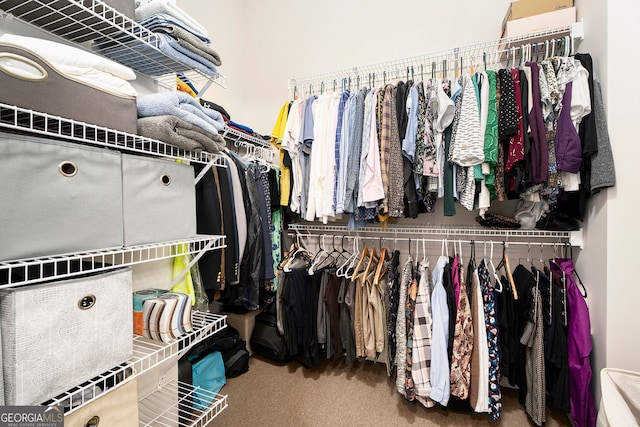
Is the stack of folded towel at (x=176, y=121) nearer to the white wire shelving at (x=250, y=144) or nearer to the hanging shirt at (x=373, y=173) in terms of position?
the white wire shelving at (x=250, y=144)

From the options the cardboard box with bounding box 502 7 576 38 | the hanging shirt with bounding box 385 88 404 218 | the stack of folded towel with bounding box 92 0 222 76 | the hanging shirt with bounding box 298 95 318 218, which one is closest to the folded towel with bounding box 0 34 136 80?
the stack of folded towel with bounding box 92 0 222 76

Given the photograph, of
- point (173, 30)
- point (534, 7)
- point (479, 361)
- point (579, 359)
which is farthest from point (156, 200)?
point (534, 7)

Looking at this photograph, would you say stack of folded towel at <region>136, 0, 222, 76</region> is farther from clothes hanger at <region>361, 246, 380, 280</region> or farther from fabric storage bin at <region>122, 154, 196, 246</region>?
clothes hanger at <region>361, 246, 380, 280</region>

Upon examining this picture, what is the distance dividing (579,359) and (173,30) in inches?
98.0

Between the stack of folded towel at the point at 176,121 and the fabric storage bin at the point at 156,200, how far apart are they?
10 cm

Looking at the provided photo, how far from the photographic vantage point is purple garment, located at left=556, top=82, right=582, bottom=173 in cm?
144

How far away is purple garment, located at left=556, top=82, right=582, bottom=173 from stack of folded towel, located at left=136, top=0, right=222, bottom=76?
6.00 ft

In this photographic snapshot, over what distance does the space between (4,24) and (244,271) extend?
4.40 feet

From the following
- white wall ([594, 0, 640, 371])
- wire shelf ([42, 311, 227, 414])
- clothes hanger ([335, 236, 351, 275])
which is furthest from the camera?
clothes hanger ([335, 236, 351, 275])

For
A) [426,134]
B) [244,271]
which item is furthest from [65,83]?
[426,134]

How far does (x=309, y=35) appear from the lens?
244 cm

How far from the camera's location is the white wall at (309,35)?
2025mm

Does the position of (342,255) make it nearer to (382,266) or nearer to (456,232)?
(382,266)

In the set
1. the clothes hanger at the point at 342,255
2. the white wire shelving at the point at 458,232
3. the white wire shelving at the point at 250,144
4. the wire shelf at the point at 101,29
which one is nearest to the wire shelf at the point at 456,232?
the white wire shelving at the point at 458,232
